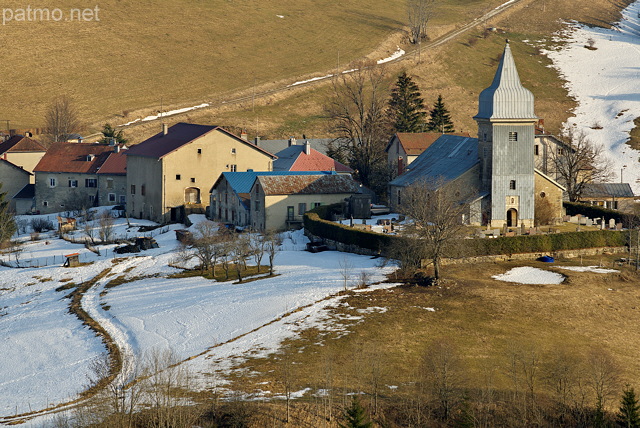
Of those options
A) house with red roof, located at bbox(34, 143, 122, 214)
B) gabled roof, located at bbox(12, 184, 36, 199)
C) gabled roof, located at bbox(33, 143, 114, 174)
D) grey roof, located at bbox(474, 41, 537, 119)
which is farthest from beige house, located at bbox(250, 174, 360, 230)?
gabled roof, located at bbox(12, 184, 36, 199)

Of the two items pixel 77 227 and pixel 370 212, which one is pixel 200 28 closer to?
pixel 77 227

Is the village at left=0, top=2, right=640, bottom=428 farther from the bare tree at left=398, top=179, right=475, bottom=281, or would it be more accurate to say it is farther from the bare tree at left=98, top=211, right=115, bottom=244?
the bare tree at left=98, top=211, right=115, bottom=244

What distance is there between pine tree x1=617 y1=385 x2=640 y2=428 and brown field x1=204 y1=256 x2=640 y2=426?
1.87 m

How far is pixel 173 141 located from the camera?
285 ft

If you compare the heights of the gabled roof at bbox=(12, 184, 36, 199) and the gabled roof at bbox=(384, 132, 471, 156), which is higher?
the gabled roof at bbox=(384, 132, 471, 156)

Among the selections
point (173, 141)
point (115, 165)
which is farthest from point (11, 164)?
point (173, 141)

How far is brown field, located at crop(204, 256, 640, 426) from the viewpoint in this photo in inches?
1453

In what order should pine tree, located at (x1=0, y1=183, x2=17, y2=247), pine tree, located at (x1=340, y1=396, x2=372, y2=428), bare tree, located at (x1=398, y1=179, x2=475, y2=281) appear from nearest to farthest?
pine tree, located at (x1=340, y1=396, x2=372, y2=428) < bare tree, located at (x1=398, y1=179, x2=475, y2=281) < pine tree, located at (x1=0, y1=183, x2=17, y2=247)

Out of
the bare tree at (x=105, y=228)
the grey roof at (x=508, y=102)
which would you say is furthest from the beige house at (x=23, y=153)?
the grey roof at (x=508, y=102)

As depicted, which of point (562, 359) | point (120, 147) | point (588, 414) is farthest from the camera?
point (120, 147)

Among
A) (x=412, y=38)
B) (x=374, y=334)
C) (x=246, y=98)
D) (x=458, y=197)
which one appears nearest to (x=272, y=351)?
(x=374, y=334)

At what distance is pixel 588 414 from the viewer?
1337 inches

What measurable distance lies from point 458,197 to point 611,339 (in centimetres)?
2372

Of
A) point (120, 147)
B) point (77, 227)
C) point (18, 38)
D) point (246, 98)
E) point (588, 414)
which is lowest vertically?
point (588, 414)
